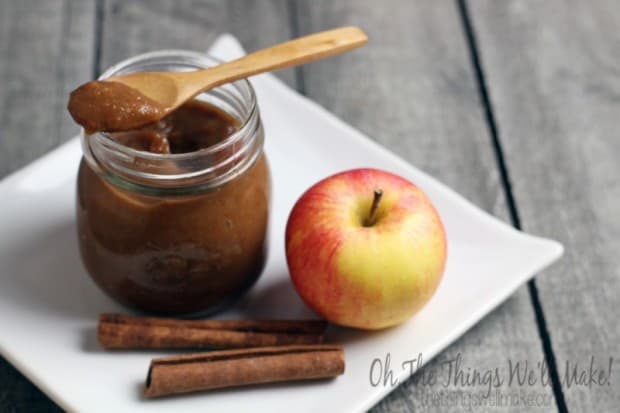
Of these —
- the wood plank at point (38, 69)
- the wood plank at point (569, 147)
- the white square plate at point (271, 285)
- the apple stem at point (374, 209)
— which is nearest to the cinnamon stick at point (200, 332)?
the white square plate at point (271, 285)

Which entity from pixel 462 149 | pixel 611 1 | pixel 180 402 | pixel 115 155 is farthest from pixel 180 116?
pixel 611 1

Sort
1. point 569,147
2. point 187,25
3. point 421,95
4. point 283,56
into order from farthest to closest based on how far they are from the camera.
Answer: point 187,25, point 421,95, point 569,147, point 283,56

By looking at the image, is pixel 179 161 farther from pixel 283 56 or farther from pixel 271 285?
pixel 271 285

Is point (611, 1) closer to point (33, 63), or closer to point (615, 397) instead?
point (615, 397)

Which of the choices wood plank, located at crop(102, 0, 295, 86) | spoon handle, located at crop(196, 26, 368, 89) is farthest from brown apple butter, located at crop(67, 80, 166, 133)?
wood plank, located at crop(102, 0, 295, 86)

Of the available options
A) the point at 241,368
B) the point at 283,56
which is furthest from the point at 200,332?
the point at 283,56

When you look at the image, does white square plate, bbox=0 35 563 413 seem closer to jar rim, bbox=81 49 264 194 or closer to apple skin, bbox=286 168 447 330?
apple skin, bbox=286 168 447 330

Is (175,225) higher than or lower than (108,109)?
lower
